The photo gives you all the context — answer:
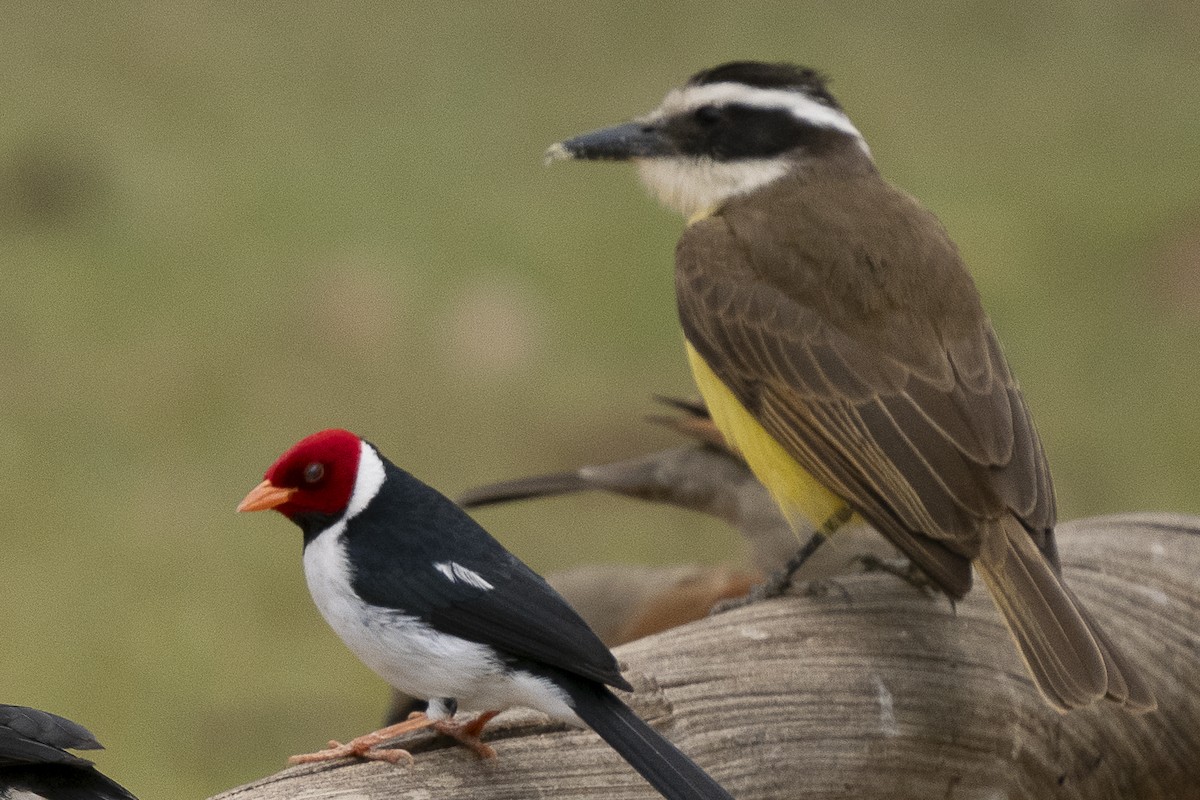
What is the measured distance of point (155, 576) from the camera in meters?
4.34

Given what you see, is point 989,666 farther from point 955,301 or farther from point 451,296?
point 451,296

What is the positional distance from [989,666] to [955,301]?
462 millimetres

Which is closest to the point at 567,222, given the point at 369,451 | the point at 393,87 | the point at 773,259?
the point at 393,87

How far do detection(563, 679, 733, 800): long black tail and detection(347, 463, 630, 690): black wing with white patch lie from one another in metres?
0.03

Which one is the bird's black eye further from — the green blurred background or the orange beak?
the green blurred background

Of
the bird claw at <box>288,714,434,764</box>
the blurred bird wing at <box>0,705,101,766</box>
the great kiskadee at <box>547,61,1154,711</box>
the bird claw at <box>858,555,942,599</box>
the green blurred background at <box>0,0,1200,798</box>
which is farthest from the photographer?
the green blurred background at <box>0,0,1200,798</box>

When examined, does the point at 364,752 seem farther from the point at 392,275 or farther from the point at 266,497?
the point at 392,275

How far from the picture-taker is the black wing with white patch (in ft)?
5.46

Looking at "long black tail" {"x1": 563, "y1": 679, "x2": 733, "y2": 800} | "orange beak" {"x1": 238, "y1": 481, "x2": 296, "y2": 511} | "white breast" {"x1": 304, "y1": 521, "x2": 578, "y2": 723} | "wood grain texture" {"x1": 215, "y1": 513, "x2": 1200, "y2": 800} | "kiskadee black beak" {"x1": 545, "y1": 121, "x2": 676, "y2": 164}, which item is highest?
"kiskadee black beak" {"x1": 545, "y1": 121, "x2": 676, "y2": 164}

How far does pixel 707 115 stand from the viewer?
270 cm

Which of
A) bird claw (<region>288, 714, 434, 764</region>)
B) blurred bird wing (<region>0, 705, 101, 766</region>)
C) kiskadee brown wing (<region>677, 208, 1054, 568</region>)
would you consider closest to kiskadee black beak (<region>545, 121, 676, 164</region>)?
kiskadee brown wing (<region>677, 208, 1054, 568</region>)

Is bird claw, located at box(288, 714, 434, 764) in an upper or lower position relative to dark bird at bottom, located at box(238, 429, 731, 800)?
lower

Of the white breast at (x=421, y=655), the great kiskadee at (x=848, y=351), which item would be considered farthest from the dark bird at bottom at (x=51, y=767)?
the great kiskadee at (x=848, y=351)

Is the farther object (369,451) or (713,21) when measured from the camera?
(713,21)
